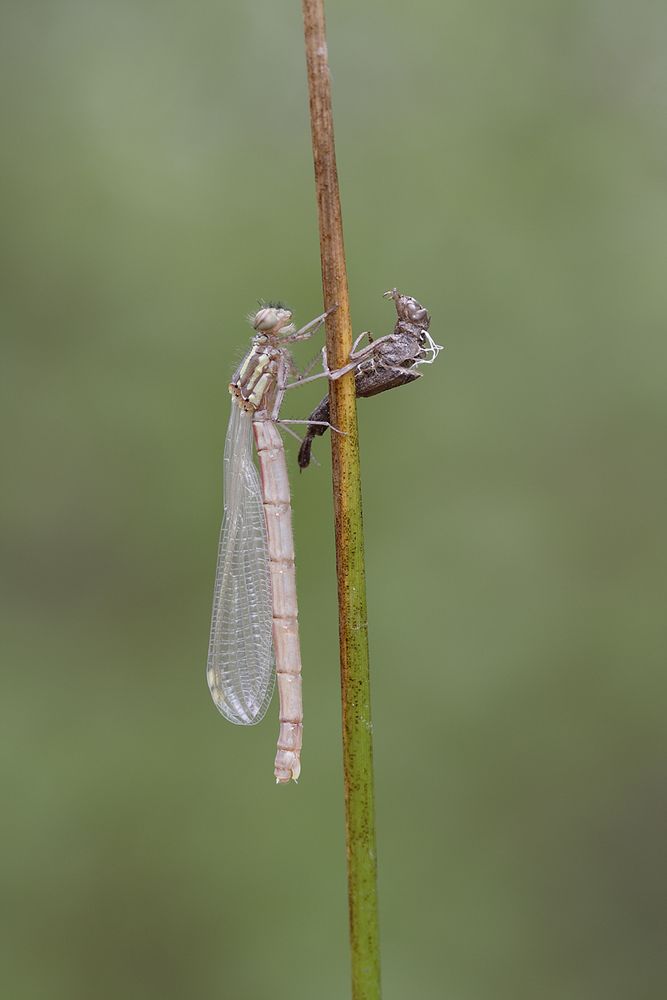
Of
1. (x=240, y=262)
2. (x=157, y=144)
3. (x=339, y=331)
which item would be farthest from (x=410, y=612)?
(x=339, y=331)

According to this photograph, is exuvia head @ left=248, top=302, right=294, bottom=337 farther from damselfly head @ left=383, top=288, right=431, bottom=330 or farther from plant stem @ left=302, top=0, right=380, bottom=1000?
plant stem @ left=302, top=0, right=380, bottom=1000

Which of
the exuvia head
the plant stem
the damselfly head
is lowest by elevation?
the plant stem

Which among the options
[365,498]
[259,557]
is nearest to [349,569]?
[259,557]

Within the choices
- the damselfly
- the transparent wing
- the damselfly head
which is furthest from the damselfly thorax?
the damselfly head

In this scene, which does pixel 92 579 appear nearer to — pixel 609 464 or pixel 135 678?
pixel 135 678

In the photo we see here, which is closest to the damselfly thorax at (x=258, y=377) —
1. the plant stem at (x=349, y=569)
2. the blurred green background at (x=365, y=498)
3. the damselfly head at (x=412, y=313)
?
the damselfly head at (x=412, y=313)
